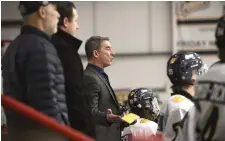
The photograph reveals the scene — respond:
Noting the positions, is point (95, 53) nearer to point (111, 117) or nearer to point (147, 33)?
point (111, 117)

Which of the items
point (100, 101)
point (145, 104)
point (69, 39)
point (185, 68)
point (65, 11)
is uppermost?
point (65, 11)

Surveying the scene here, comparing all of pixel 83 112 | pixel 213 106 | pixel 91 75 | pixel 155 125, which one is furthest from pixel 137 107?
pixel 213 106

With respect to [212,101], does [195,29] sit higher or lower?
lower

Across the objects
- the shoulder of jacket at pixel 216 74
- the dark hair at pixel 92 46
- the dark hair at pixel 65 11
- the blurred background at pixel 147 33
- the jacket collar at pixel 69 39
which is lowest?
the blurred background at pixel 147 33

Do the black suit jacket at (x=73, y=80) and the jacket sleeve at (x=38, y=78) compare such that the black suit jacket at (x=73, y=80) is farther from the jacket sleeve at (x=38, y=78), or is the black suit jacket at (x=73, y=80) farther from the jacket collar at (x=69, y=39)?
the jacket sleeve at (x=38, y=78)

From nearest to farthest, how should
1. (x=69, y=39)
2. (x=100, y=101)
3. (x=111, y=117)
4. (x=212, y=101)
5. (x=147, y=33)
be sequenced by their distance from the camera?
1. (x=212, y=101)
2. (x=69, y=39)
3. (x=111, y=117)
4. (x=100, y=101)
5. (x=147, y=33)

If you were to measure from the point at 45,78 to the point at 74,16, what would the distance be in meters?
0.44

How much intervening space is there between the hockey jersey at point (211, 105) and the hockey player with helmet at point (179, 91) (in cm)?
57

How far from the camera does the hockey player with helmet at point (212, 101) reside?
85.9 inches

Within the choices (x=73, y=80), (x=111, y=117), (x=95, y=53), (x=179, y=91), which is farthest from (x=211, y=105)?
Answer: (x=95, y=53)

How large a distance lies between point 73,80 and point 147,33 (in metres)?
5.46

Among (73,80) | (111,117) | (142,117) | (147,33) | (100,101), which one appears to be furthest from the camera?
(147,33)

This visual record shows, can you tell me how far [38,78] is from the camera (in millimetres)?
2252

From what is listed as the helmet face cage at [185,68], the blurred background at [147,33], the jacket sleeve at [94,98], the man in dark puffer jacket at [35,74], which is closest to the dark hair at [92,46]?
the jacket sleeve at [94,98]
